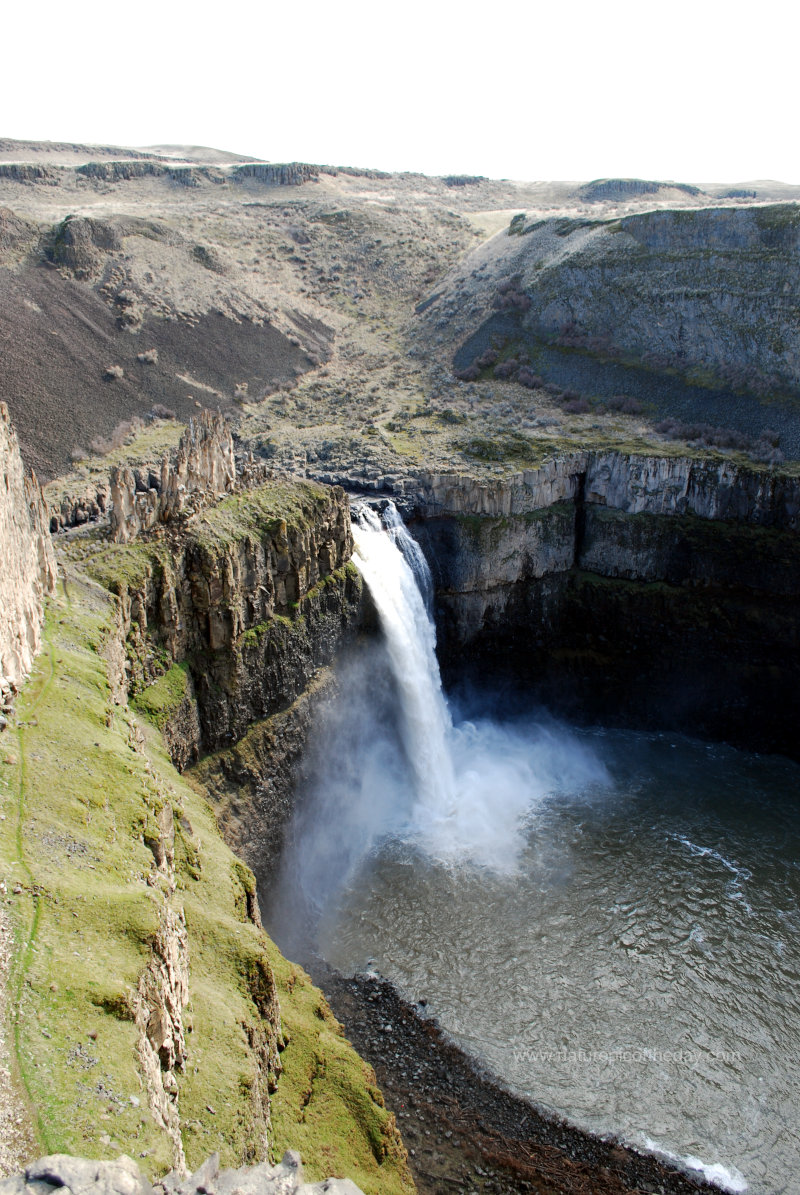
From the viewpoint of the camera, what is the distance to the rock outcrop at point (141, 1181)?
7574mm

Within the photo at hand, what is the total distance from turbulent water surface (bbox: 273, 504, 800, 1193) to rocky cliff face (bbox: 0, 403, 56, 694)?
41.7ft

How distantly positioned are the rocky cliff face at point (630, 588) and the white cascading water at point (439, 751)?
280cm

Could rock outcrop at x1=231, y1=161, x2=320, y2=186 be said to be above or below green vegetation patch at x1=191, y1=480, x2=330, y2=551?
above

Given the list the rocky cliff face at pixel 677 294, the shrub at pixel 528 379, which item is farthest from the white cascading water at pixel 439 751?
the rocky cliff face at pixel 677 294

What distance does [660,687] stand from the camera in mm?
41750

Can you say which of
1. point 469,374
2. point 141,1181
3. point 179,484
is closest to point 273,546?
point 179,484

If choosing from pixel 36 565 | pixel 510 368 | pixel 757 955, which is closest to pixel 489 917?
pixel 757 955

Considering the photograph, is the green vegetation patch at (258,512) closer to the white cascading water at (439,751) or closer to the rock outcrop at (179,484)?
the rock outcrop at (179,484)

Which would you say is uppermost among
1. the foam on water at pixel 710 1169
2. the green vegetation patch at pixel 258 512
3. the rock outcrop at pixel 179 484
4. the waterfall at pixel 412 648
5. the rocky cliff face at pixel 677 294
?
the rocky cliff face at pixel 677 294

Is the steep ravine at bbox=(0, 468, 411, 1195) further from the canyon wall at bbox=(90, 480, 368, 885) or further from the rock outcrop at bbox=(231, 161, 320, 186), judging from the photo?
the rock outcrop at bbox=(231, 161, 320, 186)

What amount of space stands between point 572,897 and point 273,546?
51.7ft

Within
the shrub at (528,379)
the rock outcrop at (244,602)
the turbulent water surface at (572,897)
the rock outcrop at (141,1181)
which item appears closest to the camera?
the rock outcrop at (141,1181)

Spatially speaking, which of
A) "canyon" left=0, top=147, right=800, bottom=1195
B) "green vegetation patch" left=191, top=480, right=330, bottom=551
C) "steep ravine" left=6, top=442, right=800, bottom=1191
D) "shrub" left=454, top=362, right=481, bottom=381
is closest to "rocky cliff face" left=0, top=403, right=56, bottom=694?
"canyon" left=0, top=147, right=800, bottom=1195

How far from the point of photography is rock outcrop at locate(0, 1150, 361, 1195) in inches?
298
